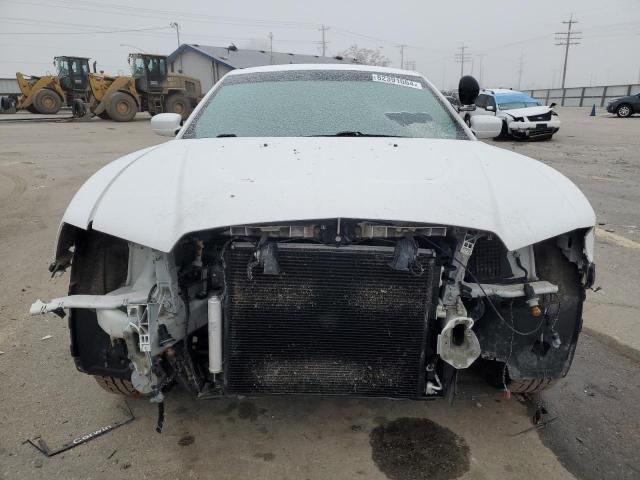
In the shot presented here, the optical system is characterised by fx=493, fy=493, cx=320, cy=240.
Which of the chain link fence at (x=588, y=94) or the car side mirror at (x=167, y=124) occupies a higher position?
the chain link fence at (x=588, y=94)

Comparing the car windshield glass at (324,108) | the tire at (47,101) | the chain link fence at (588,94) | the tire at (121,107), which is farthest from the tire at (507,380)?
the chain link fence at (588,94)

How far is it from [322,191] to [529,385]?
145 cm

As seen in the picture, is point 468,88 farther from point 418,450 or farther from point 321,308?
point 418,450

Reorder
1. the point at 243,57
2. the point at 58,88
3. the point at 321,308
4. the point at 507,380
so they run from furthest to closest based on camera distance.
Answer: the point at 243,57 → the point at 58,88 → the point at 507,380 → the point at 321,308

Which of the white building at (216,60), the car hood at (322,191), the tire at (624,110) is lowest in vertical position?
the car hood at (322,191)

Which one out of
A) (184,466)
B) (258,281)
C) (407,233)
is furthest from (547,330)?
(184,466)

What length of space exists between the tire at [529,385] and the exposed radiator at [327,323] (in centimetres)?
62

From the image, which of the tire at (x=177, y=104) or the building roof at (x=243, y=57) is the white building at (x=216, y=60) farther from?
the tire at (x=177, y=104)

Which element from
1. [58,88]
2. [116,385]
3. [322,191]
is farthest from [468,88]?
[58,88]

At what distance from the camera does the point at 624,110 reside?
25625 mm

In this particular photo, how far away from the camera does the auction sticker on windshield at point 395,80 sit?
3445mm

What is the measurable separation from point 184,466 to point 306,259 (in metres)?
1.04

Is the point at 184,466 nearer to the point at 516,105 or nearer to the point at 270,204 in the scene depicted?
the point at 270,204

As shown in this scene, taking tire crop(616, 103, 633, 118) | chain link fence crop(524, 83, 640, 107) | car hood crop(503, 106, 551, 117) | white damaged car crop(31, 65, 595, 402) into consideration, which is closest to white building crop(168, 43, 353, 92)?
chain link fence crop(524, 83, 640, 107)
